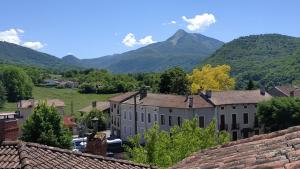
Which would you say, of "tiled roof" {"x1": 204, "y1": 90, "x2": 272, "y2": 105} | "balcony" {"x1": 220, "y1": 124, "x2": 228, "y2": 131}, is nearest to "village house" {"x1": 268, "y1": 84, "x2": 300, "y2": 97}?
"tiled roof" {"x1": 204, "y1": 90, "x2": 272, "y2": 105}

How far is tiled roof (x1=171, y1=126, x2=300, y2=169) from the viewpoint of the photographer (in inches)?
201

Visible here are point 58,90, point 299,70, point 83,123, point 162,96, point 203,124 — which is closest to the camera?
point 203,124

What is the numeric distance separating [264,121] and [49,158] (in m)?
48.2

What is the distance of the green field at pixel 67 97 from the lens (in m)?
122

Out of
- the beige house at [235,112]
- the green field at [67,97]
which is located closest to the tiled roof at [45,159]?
the beige house at [235,112]

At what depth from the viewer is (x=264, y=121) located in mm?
56719

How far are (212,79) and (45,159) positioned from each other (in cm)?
8229

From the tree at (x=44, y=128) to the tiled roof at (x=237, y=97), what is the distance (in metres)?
25.7

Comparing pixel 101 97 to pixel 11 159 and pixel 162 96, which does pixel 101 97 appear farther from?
pixel 11 159

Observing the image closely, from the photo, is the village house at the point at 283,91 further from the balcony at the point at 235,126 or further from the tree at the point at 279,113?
the tree at the point at 279,113

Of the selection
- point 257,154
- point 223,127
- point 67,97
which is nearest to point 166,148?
point 257,154

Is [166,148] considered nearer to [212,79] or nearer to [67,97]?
[212,79]

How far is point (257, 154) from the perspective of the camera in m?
5.96

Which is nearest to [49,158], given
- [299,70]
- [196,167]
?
[196,167]
